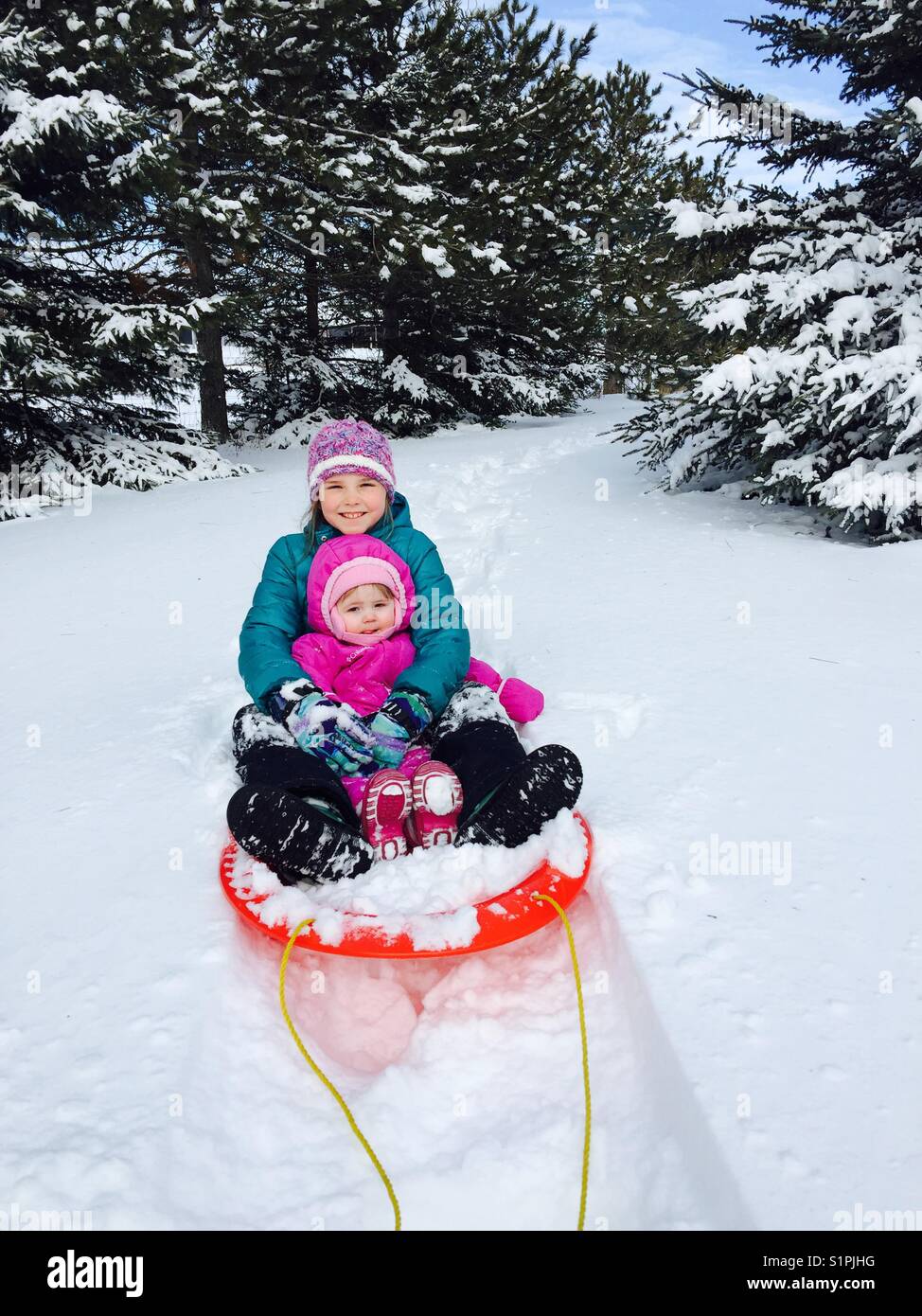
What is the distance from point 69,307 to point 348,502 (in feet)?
20.7

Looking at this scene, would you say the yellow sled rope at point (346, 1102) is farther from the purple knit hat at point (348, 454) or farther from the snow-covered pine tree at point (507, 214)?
the snow-covered pine tree at point (507, 214)

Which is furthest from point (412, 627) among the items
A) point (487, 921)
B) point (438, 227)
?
point (438, 227)

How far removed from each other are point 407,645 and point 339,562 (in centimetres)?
39

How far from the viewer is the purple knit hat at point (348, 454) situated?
3059 mm

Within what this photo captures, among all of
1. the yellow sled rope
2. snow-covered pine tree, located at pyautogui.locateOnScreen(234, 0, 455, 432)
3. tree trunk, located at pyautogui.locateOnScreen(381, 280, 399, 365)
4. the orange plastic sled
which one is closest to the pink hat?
the orange plastic sled

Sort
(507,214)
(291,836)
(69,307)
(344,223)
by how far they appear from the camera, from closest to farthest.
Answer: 1. (291,836)
2. (69,307)
3. (344,223)
4. (507,214)

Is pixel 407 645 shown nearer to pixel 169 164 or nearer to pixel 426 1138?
pixel 426 1138

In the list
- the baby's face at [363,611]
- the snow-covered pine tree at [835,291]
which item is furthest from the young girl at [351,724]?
the snow-covered pine tree at [835,291]

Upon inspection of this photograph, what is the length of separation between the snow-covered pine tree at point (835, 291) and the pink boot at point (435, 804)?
139 inches

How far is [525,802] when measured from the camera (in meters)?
2.12

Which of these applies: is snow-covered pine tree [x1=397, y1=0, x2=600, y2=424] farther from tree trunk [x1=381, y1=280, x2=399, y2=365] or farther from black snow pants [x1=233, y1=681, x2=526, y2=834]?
black snow pants [x1=233, y1=681, x2=526, y2=834]

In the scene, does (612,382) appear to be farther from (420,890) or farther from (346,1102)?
(346,1102)
